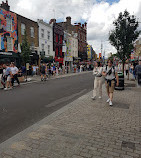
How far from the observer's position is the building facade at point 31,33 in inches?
916

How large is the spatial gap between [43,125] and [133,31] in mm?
10527

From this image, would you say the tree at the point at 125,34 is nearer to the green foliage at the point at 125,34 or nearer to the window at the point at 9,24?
the green foliage at the point at 125,34

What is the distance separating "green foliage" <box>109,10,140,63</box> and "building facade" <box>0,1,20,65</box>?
1451 cm

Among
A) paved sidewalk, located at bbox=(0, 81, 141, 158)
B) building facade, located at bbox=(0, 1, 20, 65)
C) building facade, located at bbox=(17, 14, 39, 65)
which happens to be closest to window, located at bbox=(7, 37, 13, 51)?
building facade, located at bbox=(0, 1, 20, 65)

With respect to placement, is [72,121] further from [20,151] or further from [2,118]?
Result: [2,118]

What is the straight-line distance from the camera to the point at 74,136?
333 centimetres

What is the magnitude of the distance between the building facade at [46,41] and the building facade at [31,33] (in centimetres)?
110

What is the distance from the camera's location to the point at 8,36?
21000 millimetres

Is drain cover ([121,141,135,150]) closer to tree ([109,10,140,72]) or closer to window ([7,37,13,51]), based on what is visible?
tree ([109,10,140,72])

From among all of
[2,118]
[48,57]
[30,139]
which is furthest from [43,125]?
[48,57]

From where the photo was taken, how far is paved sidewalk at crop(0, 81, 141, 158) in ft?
8.84

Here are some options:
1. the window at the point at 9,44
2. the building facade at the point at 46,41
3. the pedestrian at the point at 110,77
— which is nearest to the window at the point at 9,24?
the window at the point at 9,44

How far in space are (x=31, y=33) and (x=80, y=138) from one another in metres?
25.1

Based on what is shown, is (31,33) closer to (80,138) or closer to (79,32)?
(80,138)
